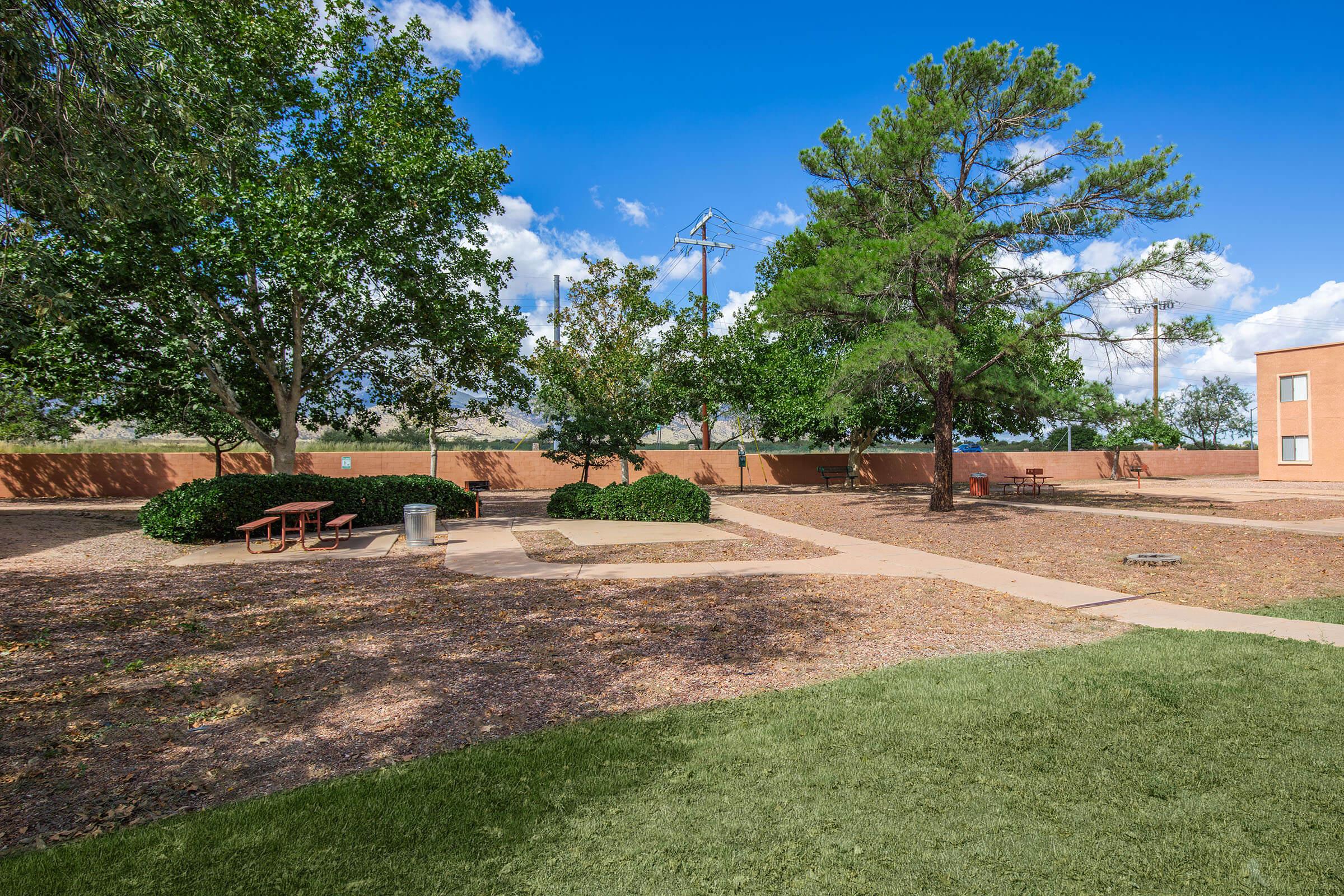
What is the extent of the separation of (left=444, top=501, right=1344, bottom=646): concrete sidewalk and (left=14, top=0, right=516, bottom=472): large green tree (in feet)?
18.4

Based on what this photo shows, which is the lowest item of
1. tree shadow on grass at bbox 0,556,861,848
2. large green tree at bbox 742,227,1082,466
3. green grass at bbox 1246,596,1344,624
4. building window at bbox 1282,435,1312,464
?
green grass at bbox 1246,596,1344,624

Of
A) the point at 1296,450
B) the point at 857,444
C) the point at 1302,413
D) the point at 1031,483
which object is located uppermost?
the point at 1302,413

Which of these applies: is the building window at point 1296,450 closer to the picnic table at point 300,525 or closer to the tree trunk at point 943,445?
the tree trunk at point 943,445

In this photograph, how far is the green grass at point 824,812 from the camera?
2643mm

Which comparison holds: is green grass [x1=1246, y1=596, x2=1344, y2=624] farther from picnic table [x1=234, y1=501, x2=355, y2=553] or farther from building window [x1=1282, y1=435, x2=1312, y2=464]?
building window [x1=1282, y1=435, x2=1312, y2=464]

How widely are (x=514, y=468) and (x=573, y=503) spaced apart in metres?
13.9

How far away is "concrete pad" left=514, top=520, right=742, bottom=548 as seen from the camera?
1218cm

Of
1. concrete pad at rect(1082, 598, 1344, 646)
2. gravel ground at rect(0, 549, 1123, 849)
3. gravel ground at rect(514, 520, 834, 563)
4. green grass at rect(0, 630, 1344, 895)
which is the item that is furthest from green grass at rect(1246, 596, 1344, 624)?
gravel ground at rect(514, 520, 834, 563)

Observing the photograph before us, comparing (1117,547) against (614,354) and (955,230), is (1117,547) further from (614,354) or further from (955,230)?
(614,354)

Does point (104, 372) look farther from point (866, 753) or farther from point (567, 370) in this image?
point (866, 753)

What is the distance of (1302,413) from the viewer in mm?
31094

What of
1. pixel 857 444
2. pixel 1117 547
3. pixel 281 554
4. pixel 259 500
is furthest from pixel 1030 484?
pixel 281 554

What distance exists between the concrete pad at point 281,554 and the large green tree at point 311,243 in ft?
15.2

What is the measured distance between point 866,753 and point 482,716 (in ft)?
7.48
